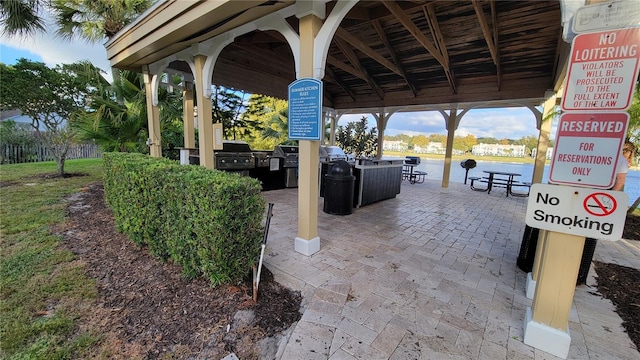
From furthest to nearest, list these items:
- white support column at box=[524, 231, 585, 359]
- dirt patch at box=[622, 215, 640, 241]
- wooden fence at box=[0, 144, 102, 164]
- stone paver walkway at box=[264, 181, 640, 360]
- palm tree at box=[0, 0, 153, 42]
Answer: wooden fence at box=[0, 144, 102, 164] < palm tree at box=[0, 0, 153, 42] < dirt patch at box=[622, 215, 640, 241] < stone paver walkway at box=[264, 181, 640, 360] < white support column at box=[524, 231, 585, 359]

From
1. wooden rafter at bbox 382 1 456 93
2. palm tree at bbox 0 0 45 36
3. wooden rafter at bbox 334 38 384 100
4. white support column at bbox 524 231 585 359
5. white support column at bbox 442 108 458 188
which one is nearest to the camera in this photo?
white support column at bbox 524 231 585 359

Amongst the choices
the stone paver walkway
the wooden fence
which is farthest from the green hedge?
the wooden fence

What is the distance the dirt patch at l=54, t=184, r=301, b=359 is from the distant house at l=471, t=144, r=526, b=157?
786 inches

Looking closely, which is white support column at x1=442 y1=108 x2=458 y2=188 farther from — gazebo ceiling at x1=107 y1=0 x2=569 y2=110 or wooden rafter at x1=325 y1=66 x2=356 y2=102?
wooden rafter at x1=325 y1=66 x2=356 y2=102

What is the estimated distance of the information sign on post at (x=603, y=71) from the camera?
4.46 feet

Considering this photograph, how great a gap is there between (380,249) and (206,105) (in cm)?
361

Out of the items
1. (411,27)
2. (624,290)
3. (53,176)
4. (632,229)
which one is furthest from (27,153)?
(632,229)

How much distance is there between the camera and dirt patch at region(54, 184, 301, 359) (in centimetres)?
165

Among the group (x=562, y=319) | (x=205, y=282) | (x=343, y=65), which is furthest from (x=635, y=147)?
(x=205, y=282)

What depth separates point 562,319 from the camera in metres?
1.65

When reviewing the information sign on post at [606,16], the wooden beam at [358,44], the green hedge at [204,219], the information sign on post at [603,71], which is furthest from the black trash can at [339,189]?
the information sign on post at [606,16]

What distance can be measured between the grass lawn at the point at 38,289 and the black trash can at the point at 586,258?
4.18m

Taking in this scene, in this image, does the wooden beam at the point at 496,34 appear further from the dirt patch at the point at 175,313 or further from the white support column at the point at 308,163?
the dirt patch at the point at 175,313

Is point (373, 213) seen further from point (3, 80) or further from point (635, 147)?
point (3, 80)
